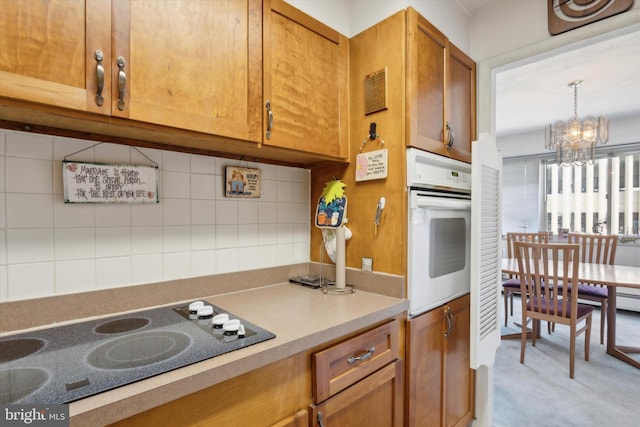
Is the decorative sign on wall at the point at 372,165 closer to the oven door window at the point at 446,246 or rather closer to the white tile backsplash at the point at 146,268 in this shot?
the oven door window at the point at 446,246

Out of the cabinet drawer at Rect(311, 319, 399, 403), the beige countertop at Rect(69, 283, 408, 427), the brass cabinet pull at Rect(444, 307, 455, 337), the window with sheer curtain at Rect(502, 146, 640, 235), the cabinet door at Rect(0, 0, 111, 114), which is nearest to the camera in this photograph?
the beige countertop at Rect(69, 283, 408, 427)

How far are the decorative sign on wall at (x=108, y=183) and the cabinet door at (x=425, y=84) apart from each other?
3.52ft

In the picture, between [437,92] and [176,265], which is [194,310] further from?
[437,92]

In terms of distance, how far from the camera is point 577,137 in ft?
10.2

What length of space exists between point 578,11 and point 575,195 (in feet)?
13.3

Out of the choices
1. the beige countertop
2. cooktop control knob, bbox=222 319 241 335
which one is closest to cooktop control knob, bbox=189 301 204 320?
the beige countertop

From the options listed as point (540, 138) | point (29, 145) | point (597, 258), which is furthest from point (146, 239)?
point (540, 138)

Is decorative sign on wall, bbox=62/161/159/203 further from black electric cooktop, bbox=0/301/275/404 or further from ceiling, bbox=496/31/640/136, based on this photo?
ceiling, bbox=496/31/640/136

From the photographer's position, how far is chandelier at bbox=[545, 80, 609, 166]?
3.06 m

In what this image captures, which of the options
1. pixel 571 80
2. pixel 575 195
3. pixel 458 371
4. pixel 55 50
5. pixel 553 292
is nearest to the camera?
pixel 55 50

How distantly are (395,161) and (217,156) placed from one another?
0.79 m

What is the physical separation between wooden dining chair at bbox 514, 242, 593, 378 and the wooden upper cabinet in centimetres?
142

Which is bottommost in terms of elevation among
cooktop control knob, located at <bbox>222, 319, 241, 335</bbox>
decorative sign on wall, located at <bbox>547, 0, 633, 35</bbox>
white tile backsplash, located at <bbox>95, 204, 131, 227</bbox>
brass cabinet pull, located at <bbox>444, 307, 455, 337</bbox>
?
brass cabinet pull, located at <bbox>444, 307, 455, 337</bbox>

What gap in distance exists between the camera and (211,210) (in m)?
1.43
